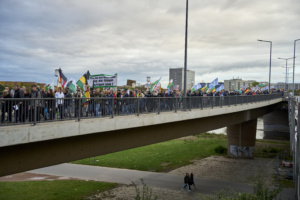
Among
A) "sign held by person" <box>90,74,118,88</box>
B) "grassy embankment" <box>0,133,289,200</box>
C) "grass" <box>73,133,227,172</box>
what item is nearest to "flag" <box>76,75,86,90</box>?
"sign held by person" <box>90,74,118,88</box>

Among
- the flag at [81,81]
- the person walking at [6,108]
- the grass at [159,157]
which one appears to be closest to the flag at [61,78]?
the flag at [81,81]

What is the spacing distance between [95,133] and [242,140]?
2853cm

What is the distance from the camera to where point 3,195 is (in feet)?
63.7

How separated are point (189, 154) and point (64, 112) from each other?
26.9 meters

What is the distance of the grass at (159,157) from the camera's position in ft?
95.1

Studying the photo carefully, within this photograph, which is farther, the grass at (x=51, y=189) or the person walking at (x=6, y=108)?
the grass at (x=51, y=189)

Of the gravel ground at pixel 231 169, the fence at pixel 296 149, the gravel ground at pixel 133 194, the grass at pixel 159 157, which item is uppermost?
the fence at pixel 296 149

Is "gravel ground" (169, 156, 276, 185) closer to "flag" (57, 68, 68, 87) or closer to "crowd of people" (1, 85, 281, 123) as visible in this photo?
"crowd of people" (1, 85, 281, 123)

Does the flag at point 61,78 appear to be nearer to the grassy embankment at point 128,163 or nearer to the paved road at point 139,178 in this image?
the grassy embankment at point 128,163

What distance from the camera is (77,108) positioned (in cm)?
1090

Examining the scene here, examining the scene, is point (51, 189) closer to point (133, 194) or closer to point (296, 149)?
point (133, 194)

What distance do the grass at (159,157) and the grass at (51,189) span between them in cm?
647

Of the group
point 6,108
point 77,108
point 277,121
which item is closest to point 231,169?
point 77,108

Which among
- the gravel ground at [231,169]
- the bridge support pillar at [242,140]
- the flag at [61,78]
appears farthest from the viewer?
the bridge support pillar at [242,140]
